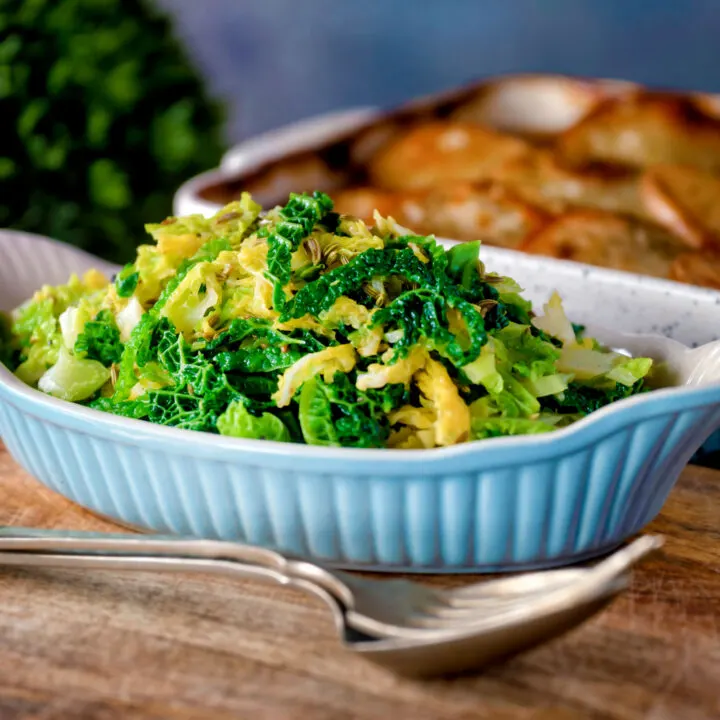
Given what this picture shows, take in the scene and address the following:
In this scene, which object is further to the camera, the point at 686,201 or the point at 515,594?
the point at 686,201

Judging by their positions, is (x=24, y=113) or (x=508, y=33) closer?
(x=24, y=113)

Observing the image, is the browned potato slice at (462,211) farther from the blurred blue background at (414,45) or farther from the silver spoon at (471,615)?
the blurred blue background at (414,45)

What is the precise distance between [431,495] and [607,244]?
1347 mm

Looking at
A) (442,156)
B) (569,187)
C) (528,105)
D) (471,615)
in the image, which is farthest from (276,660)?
(528,105)

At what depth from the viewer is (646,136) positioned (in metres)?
3.31

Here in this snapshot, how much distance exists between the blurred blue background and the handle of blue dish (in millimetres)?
3659

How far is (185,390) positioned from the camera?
1.64 metres

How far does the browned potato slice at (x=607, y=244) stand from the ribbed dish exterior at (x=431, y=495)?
104cm

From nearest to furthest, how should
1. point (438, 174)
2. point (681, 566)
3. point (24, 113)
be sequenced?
point (681, 566) < point (24, 113) < point (438, 174)

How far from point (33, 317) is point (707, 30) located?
3.93 meters

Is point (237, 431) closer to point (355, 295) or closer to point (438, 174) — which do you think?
point (355, 295)

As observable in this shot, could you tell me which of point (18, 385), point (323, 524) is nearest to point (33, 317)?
point (18, 385)

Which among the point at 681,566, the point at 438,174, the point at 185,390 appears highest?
the point at 185,390

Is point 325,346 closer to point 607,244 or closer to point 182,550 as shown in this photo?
point 182,550
